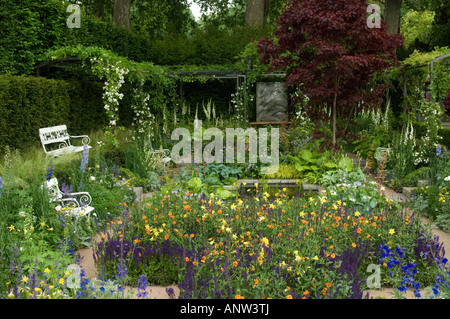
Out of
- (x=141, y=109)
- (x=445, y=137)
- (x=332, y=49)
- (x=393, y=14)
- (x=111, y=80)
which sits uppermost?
(x=393, y=14)

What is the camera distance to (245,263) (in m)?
3.31

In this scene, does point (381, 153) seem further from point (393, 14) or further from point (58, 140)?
point (393, 14)

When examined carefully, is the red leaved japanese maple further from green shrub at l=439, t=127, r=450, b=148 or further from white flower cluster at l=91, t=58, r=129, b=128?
green shrub at l=439, t=127, r=450, b=148

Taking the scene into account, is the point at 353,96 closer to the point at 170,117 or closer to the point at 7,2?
the point at 170,117

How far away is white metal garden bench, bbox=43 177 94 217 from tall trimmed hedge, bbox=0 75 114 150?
2370 millimetres

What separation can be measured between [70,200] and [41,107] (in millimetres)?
3097

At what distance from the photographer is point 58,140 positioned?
25.1ft

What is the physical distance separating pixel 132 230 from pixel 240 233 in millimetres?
1015

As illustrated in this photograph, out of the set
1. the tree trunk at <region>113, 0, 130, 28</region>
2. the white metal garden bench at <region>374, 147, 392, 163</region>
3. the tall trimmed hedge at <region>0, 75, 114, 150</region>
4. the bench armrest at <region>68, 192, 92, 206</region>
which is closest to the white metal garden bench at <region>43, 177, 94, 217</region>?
the bench armrest at <region>68, 192, 92, 206</region>

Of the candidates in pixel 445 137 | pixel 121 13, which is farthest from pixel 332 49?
pixel 121 13

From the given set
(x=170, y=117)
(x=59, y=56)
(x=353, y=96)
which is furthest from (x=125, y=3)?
(x=353, y=96)

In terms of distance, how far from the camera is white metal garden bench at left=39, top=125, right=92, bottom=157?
7.18m

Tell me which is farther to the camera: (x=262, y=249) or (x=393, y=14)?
(x=393, y=14)

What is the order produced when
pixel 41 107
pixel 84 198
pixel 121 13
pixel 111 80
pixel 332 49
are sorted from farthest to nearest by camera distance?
pixel 121 13 → pixel 111 80 → pixel 41 107 → pixel 332 49 → pixel 84 198
